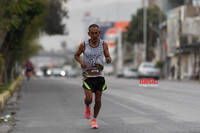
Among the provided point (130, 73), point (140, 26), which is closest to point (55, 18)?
point (130, 73)

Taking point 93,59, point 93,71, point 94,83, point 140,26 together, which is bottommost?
point 94,83

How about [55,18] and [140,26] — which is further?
[140,26]

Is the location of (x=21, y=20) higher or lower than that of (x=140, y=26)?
lower

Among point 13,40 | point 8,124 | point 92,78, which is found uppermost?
point 13,40

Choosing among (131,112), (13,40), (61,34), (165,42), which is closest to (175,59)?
(165,42)

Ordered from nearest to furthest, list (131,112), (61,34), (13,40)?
(131,112)
(13,40)
(61,34)

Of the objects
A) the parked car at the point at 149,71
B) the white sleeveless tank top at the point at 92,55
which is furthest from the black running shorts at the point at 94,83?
the parked car at the point at 149,71

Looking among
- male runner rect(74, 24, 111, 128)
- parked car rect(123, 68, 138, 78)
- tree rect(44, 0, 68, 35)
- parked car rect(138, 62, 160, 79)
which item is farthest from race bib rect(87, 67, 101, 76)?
parked car rect(123, 68, 138, 78)

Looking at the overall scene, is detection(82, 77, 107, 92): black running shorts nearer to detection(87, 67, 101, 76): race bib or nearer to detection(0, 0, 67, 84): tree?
detection(87, 67, 101, 76): race bib

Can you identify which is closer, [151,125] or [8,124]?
[151,125]

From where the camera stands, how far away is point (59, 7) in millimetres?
41188

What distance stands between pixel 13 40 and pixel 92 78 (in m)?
18.3

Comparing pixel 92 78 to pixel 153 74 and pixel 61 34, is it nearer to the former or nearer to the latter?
pixel 61 34

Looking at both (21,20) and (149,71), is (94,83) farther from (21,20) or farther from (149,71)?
(149,71)
